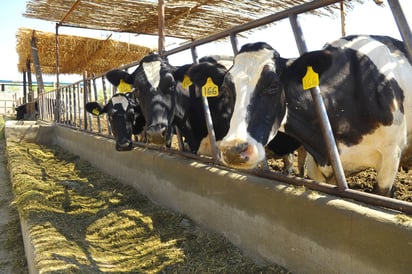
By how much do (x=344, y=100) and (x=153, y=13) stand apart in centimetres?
580

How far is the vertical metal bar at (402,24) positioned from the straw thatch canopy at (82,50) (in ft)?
38.9

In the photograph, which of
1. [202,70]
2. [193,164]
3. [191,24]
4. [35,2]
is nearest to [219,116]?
[193,164]

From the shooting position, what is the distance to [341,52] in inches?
110

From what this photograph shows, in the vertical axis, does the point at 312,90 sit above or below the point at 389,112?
above

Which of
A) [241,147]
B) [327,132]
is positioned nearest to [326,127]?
[327,132]

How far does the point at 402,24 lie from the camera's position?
1792 millimetres

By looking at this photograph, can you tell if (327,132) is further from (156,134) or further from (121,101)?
(121,101)

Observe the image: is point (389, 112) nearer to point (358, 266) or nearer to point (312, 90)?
point (312, 90)

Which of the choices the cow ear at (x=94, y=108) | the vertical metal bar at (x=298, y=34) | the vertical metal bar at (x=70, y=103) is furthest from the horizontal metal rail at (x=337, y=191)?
the vertical metal bar at (x=70, y=103)

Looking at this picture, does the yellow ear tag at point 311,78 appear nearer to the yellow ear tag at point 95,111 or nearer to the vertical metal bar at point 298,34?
the vertical metal bar at point 298,34

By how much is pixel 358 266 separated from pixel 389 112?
115 centimetres

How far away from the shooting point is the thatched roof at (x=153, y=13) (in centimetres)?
678

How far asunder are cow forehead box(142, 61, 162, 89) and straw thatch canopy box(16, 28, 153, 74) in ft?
30.4

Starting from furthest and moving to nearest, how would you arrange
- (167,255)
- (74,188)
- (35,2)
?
(35,2) < (74,188) < (167,255)
